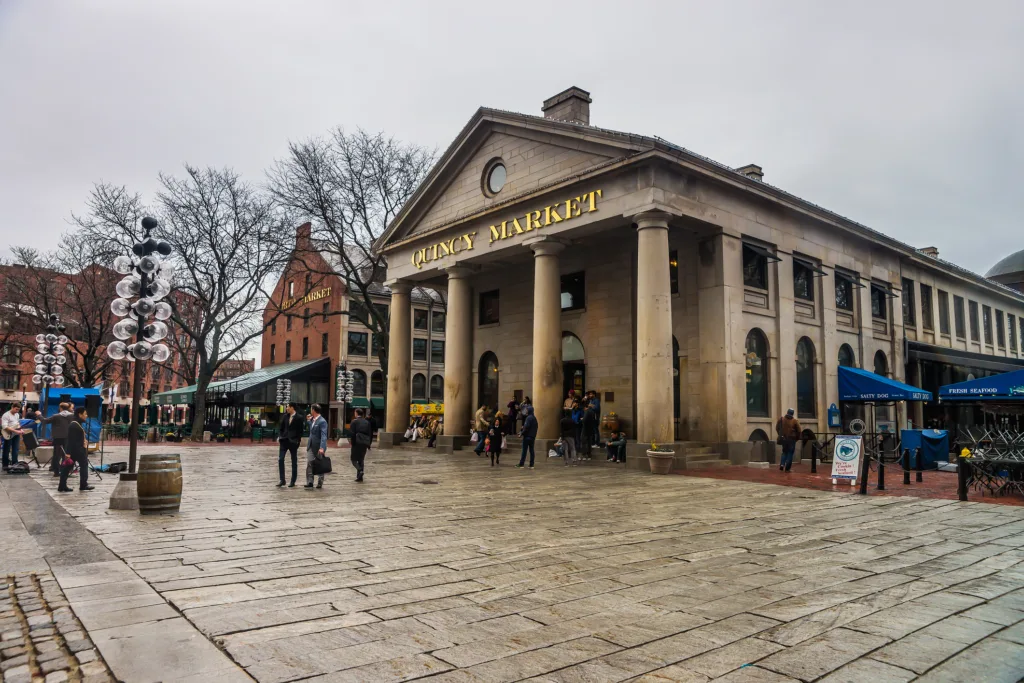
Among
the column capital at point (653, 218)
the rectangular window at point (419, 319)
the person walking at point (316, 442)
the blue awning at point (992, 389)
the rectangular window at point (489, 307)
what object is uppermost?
the rectangular window at point (419, 319)

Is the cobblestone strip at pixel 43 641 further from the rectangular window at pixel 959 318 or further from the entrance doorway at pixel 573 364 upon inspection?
the rectangular window at pixel 959 318

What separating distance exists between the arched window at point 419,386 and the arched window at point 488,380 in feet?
80.6

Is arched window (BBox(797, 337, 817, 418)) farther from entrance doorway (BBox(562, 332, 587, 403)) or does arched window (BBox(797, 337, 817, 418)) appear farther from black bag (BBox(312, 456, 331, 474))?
black bag (BBox(312, 456, 331, 474))

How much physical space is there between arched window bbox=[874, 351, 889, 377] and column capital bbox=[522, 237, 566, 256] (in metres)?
15.1

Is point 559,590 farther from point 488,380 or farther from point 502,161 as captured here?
point 488,380

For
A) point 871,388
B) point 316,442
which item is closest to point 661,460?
point 316,442

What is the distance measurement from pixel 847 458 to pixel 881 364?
1606cm

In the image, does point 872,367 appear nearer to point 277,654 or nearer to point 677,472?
point 677,472

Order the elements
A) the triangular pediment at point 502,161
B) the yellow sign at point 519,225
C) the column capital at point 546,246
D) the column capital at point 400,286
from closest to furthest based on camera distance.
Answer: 1. the yellow sign at point 519,225
2. the triangular pediment at point 502,161
3. the column capital at point 546,246
4. the column capital at point 400,286

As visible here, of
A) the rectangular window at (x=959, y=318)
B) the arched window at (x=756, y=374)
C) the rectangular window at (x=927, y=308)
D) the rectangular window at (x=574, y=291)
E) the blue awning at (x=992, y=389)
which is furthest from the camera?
the rectangular window at (x=959, y=318)

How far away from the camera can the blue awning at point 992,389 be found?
16.8m

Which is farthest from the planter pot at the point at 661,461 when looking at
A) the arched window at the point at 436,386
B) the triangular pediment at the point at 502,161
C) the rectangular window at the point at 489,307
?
the arched window at the point at 436,386

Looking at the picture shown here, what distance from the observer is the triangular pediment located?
70.1ft

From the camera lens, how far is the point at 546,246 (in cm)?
2242
